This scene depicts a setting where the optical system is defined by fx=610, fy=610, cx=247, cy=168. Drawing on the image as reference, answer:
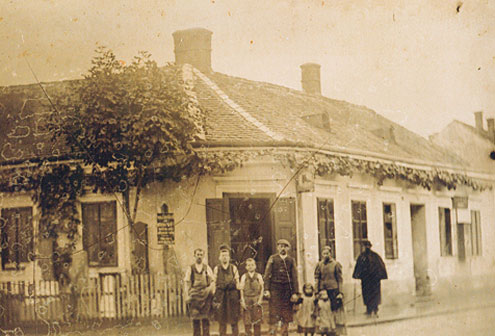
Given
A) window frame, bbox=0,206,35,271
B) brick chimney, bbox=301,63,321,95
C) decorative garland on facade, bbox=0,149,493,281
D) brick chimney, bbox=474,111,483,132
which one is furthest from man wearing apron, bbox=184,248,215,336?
brick chimney, bbox=474,111,483,132

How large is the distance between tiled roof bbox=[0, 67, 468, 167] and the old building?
1 cm

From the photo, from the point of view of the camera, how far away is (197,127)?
6.48 metres

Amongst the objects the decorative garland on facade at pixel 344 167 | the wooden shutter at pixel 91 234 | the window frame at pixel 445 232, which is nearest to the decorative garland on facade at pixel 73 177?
the decorative garland on facade at pixel 344 167

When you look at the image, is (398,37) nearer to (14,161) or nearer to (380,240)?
(380,240)

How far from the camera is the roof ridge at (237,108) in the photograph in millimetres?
6578

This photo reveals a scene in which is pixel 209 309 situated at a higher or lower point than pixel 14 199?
lower

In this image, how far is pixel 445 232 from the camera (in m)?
7.04

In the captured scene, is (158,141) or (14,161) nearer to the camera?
(158,141)

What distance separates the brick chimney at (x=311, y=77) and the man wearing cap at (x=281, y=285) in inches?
65.8

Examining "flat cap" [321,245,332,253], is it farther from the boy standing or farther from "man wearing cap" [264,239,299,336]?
the boy standing

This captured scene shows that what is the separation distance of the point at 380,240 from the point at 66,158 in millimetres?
3562

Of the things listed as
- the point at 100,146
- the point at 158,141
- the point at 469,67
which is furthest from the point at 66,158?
the point at 469,67

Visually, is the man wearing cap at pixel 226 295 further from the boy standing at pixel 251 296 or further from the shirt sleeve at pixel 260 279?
the shirt sleeve at pixel 260 279

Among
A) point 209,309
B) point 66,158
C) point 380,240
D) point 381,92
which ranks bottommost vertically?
point 209,309
